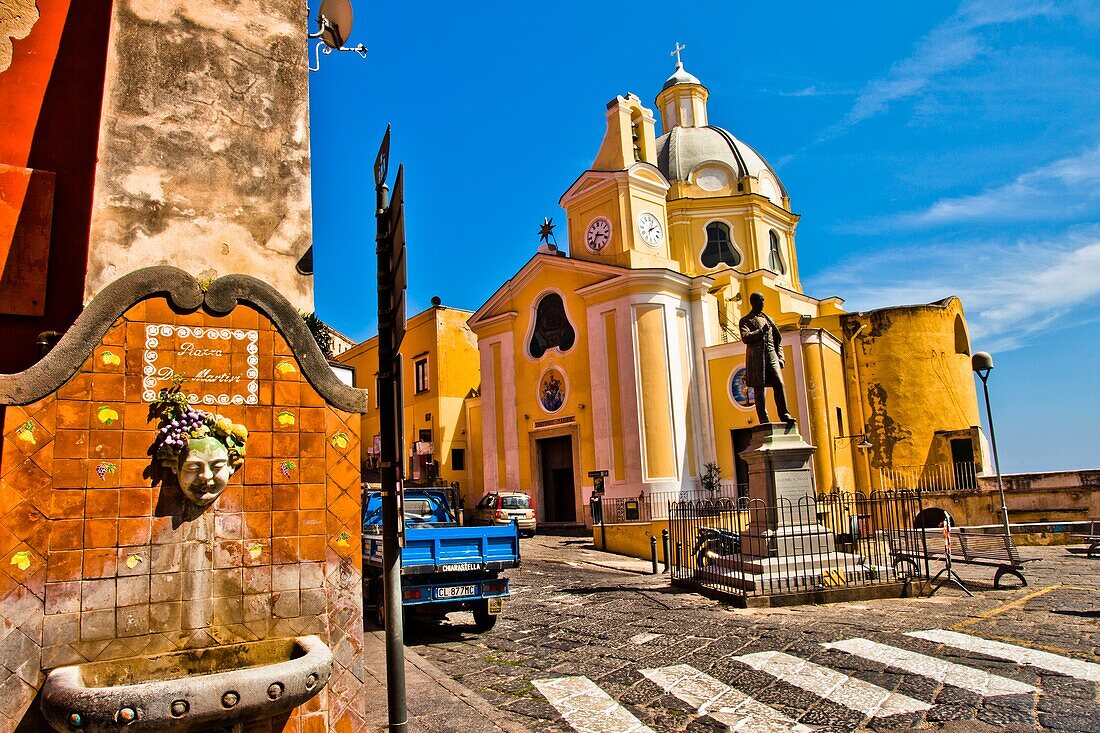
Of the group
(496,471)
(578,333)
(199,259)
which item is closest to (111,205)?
(199,259)

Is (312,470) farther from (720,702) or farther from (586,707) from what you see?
(720,702)

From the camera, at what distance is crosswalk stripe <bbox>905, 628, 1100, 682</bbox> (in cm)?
620

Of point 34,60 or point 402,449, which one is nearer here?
point 402,449

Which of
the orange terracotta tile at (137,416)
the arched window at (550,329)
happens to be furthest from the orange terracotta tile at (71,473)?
the arched window at (550,329)

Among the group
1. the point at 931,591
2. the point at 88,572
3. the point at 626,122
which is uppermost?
the point at 626,122

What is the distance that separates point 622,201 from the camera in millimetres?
26641

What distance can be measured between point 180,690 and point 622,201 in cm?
2503

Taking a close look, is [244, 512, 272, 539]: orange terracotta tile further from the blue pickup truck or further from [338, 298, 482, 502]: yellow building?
[338, 298, 482, 502]: yellow building

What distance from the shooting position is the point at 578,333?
26.1 metres

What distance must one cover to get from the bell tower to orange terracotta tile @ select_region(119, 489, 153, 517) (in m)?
23.0

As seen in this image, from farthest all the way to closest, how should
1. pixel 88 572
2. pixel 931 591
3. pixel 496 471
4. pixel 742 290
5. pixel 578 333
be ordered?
1. pixel 742 290
2. pixel 496 471
3. pixel 578 333
4. pixel 931 591
5. pixel 88 572

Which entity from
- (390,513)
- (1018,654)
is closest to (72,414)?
(390,513)

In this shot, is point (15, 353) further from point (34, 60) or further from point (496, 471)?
point (496, 471)

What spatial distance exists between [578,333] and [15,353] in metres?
21.9
